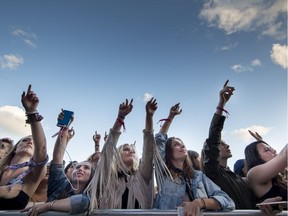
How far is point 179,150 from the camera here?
3.78 m

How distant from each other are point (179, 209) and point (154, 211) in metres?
0.23

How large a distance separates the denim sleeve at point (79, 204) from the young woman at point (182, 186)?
85cm

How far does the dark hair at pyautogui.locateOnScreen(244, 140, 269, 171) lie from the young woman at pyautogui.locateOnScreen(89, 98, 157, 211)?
1300mm

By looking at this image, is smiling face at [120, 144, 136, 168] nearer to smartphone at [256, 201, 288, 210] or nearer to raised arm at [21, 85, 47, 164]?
raised arm at [21, 85, 47, 164]

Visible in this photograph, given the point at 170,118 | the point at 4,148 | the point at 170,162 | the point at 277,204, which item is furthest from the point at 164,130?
the point at 4,148

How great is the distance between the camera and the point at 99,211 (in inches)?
104

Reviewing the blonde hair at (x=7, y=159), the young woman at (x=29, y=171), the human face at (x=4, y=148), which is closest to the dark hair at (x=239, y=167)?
the young woman at (x=29, y=171)

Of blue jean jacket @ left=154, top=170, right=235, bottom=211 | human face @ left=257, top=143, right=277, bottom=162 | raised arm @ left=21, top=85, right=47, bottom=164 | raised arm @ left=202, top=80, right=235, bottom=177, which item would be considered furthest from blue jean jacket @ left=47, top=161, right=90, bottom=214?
human face @ left=257, top=143, right=277, bottom=162

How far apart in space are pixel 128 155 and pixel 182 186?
102cm

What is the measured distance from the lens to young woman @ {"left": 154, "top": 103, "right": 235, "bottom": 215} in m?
2.70

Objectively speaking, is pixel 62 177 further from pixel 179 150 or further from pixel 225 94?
pixel 225 94

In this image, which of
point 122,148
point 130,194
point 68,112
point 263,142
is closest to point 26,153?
point 68,112

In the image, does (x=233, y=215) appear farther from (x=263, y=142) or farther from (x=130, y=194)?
(x=263, y=142)

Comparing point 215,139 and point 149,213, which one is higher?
point 215,139
